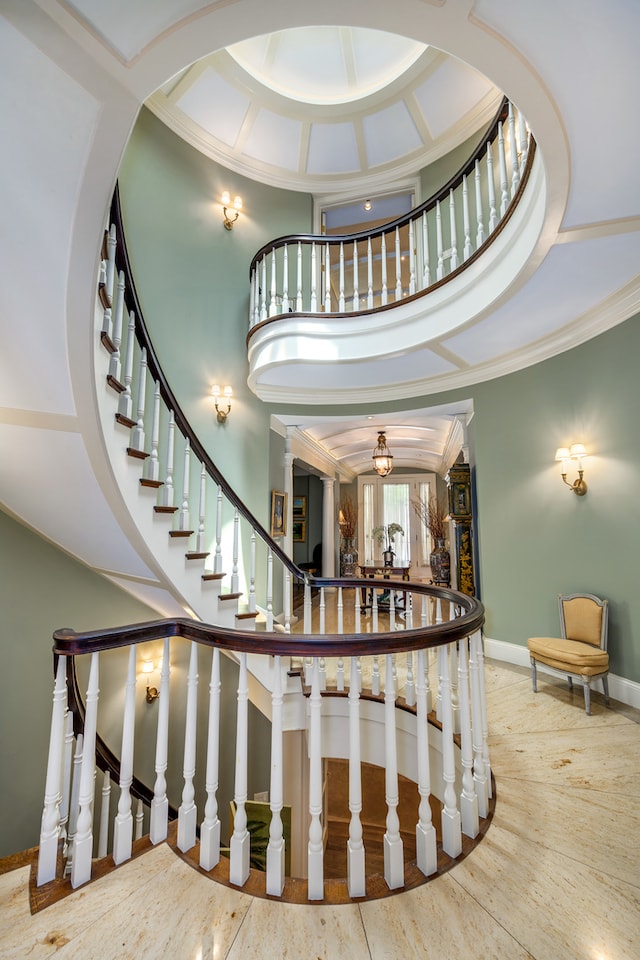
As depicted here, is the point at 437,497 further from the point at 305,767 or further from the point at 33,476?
the point at 33,476

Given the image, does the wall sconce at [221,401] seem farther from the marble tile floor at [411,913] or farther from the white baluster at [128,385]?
the marble tile floor at [411,913]

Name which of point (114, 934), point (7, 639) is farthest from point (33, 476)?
point (114, 934)

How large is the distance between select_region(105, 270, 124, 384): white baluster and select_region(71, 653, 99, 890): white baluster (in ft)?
4.96

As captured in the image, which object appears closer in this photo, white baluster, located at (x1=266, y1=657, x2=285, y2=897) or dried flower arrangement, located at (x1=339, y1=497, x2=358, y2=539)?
white baluster, located at (x1=266, y1=657, x2=285, y2=897)

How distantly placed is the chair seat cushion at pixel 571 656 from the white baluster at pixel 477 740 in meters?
1.42

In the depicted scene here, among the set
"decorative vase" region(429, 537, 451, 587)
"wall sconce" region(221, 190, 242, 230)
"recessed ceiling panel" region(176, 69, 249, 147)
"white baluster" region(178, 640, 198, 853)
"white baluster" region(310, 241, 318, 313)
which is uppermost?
"recessed ceiling panel" region(176, 69, 249, 147)

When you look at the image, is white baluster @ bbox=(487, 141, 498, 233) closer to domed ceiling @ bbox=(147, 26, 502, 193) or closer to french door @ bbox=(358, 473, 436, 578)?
domed ceiling @ bbox=(147, 26, 502, 193)

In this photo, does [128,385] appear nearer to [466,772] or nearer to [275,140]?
[466,772]

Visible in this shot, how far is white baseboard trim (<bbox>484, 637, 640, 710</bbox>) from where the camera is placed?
2.83 metres

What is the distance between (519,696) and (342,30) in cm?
668

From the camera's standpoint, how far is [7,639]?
290 cm

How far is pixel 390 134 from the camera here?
502cm

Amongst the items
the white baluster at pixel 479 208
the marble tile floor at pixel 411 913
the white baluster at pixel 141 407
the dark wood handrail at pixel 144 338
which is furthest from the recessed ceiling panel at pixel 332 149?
the marble tile floor at pixel 411 913

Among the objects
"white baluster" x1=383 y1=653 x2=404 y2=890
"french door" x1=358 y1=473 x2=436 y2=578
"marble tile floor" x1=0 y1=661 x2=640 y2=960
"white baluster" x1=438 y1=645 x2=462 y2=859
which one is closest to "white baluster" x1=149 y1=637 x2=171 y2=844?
"marble tile floor" x1=0 y1=661 x2=640 y2=960
